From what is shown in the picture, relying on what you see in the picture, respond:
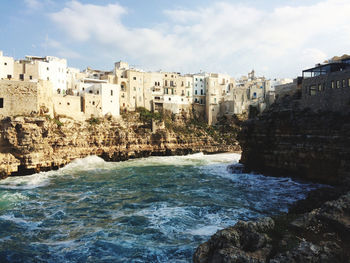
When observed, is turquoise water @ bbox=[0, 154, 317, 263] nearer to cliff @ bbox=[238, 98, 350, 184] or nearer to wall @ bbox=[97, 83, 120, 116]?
cliff @ bbox=[238, 98, 350, 184]

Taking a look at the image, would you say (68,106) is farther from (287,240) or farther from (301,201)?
(287,240)

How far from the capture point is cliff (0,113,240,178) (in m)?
32.8

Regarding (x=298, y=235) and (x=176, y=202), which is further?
(x=176, y=202)

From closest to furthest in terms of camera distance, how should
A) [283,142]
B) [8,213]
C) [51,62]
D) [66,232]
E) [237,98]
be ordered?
[66,232]
[8,213]
[283,142]
[51,62]
[237,98]

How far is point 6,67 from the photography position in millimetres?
41250

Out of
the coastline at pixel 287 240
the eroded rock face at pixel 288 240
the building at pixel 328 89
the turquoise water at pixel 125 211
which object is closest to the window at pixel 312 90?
the building at pixel 328 89

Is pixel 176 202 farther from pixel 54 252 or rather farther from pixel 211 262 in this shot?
pixel 211 262

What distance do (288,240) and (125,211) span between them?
12205 mm

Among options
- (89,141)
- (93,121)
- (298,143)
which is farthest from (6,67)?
(298,143)

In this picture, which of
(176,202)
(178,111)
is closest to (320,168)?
(176,202)

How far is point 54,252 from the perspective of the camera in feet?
41.5

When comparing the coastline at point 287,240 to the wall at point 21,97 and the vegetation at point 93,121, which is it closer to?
the wall at point 21,97

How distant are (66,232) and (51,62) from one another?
127 feet

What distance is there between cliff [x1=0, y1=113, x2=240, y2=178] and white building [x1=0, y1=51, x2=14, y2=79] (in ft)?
32.5
